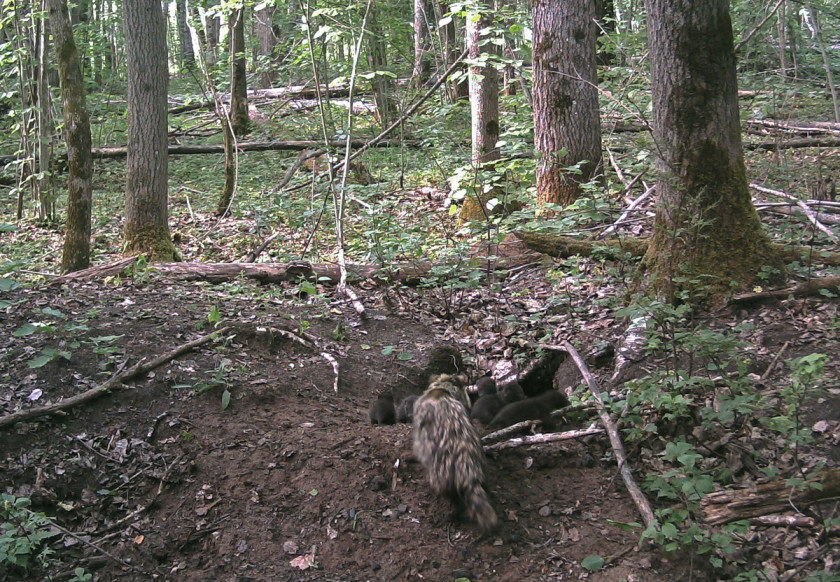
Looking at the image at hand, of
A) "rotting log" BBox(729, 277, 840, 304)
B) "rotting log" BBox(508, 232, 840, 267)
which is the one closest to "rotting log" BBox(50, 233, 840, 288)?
"rotting log" BBox(508, 232, 840, 267)

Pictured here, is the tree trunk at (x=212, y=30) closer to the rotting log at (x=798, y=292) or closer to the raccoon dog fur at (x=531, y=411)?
the raccoon dog fur at (x=531, y=411)

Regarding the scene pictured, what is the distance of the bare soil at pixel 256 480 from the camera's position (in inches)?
151

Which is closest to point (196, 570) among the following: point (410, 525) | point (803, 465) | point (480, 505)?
point (410, 525)

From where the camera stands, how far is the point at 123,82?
58.7ft

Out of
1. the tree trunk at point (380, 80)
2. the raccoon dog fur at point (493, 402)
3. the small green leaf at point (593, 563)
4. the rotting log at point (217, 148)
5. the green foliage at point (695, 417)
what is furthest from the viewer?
the rotting log at point (217, 148)

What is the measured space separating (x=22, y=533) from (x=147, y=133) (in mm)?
7180

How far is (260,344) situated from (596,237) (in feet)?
13.3

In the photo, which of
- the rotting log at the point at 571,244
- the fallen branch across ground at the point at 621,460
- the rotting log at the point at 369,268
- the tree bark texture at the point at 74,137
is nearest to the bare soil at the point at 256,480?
the fallen branch across ground at the point at 621,460

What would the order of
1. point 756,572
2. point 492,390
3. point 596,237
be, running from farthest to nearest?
point 596,237, point 492,390, point 756,572

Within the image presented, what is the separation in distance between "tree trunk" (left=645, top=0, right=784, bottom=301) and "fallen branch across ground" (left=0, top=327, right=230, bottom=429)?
4.27 metres

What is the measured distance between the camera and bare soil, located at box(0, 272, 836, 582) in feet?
12.6

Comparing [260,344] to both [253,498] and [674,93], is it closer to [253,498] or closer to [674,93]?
[253,498]

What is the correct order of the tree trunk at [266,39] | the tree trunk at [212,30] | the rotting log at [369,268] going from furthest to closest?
the tree trunk at [266,39] < the tree trunk at [212,30] < the rotting log at [369,268]

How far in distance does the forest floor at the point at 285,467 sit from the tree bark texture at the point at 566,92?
2939mm
